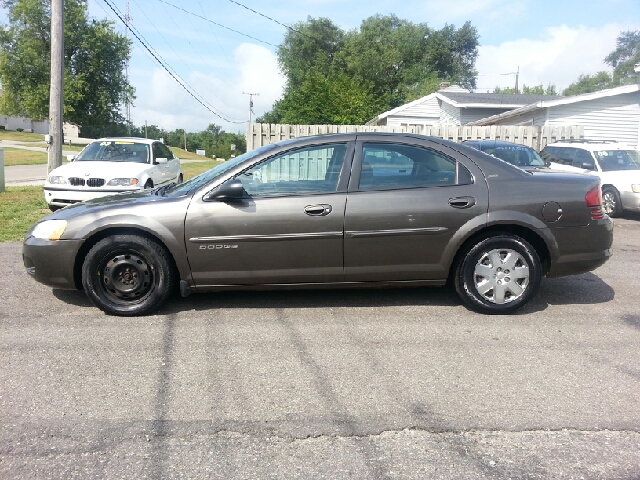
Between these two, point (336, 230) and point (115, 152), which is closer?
point (336, 230)

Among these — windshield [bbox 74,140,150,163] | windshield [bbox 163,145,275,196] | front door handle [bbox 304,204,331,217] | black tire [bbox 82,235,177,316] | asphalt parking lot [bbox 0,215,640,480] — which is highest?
windshield [bbox 74,140,150,163]

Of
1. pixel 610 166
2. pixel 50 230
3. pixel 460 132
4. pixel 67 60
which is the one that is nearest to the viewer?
pixel 50 230

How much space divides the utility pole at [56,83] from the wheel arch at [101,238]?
24.4 feet

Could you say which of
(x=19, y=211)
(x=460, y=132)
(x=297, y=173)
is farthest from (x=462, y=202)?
(x=460, y=132)

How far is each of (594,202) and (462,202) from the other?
123 centimetres

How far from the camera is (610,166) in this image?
11680mm

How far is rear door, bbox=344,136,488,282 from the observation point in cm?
485

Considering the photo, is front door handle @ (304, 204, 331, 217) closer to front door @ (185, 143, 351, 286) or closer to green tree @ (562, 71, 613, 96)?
front door @ (185, 143, 351, 286)

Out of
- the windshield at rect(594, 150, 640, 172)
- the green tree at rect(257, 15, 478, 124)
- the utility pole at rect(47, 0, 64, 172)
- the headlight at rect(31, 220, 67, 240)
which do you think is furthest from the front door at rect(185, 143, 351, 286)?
the green tree at rect(257, 15, 478, 124)

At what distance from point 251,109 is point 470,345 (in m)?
66.8

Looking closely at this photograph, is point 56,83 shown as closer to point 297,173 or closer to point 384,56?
point 297,173

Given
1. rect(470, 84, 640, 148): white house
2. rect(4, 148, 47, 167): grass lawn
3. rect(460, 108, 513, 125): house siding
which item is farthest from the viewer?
rect(4, 148, 47, 167): grass lawn

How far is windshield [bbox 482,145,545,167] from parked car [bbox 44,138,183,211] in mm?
6487

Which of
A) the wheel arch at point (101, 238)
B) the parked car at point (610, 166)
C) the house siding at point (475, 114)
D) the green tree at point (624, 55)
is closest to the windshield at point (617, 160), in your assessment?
the parked car at point (610, 166)
